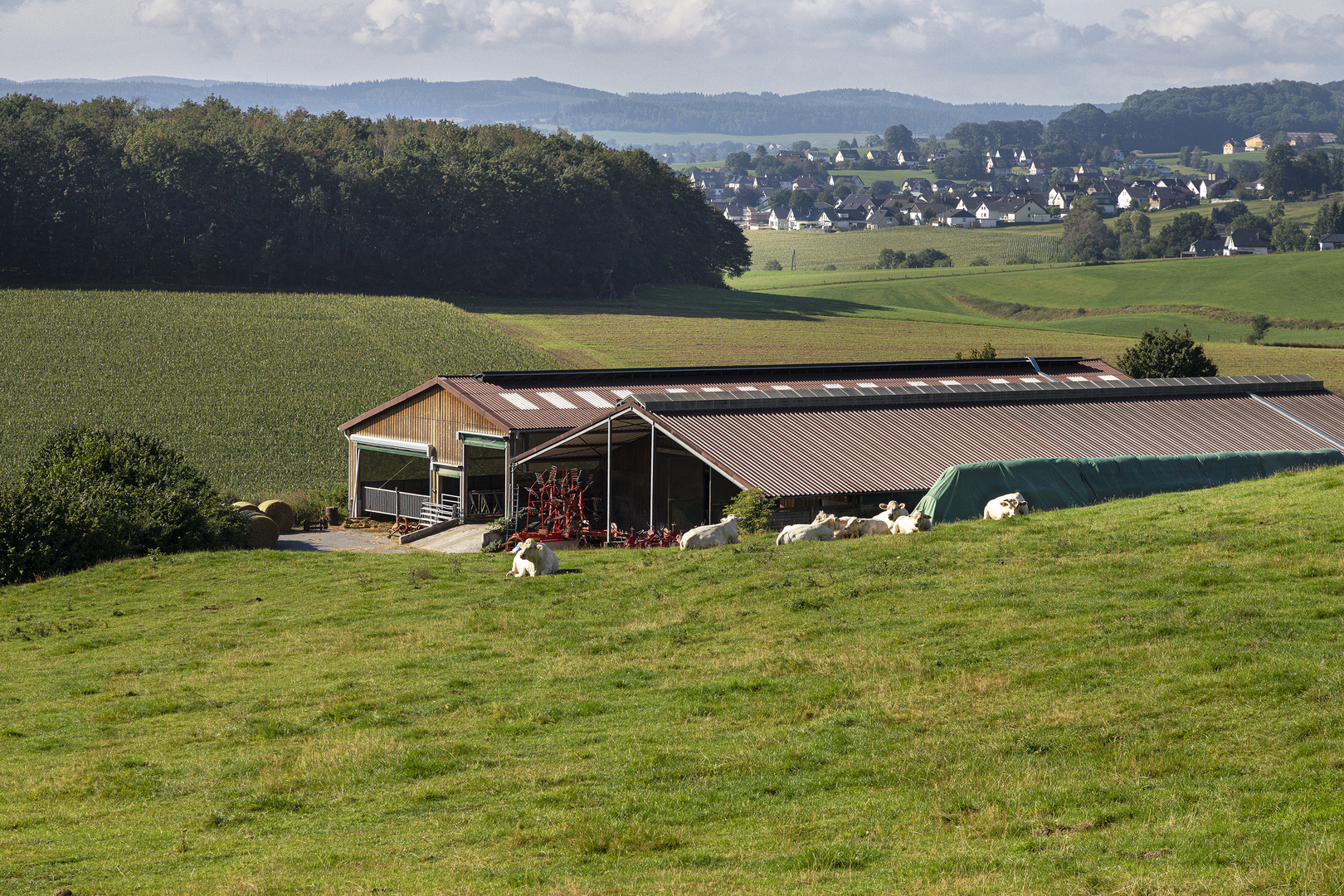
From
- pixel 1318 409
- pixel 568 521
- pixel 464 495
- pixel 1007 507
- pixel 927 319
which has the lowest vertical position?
pixel 464 495

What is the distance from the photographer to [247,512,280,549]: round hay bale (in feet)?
139

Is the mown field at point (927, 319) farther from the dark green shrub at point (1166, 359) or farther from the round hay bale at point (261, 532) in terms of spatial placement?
the round hay bale at point (261, 532)

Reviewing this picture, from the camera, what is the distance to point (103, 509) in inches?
1406

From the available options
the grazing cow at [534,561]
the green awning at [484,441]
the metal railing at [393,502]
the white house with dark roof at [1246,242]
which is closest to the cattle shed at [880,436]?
the green awning at [484,441]

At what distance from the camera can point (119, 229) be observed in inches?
4154

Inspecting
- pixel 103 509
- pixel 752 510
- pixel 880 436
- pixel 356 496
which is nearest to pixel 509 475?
pixel 356 496

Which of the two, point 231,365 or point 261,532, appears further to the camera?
point 231,365

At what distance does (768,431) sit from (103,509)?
20.2 metres

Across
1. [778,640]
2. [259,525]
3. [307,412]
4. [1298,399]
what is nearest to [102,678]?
[778,640]

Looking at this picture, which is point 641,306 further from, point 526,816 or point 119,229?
point 526,816

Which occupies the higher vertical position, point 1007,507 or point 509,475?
point 1007,507

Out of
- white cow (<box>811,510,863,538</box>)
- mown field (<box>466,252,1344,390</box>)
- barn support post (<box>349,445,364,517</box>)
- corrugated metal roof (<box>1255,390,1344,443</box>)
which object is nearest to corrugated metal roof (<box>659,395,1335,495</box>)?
corrugated metal roof (<box>1255,390,1344,443</box>)

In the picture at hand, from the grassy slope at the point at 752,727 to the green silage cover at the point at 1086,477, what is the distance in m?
5.68

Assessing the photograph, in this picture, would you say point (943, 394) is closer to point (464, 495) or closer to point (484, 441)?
point (484, 441)
